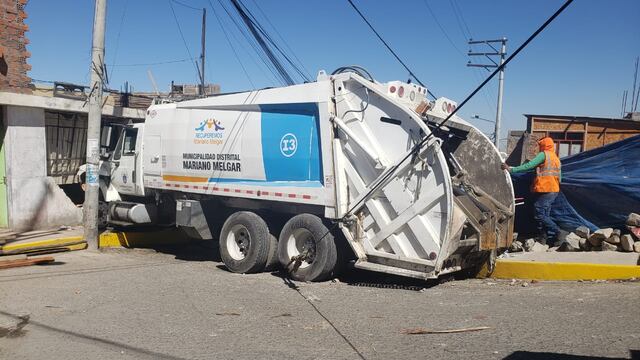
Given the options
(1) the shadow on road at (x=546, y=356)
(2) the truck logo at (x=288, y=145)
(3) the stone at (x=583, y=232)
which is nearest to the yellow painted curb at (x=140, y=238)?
(2) the truck logo at (x=288, y=145)

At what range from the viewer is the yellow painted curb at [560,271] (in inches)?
267

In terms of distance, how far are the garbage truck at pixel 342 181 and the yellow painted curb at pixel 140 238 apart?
237 centimetres

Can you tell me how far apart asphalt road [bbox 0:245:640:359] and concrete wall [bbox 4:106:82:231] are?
4236mm

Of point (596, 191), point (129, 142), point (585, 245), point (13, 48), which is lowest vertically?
point (585, 245)

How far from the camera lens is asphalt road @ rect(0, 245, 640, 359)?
4887 millimetres

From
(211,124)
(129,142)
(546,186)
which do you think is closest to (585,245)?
(546,186)

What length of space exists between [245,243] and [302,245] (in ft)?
3.82

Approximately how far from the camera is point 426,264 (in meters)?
→ 6.81

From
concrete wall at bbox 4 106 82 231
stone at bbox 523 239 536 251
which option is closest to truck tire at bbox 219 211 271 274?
stone at bbox 523 239 536 251

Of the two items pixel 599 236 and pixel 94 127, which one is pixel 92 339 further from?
pixel 599 236

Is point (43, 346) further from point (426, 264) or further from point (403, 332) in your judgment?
point (426, 264)

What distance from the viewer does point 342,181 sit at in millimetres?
7613

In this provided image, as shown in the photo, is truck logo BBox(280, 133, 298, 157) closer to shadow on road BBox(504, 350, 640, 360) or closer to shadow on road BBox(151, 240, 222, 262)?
shadow on road BBox(151, 240, 222, 262)

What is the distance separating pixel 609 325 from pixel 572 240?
289cm
